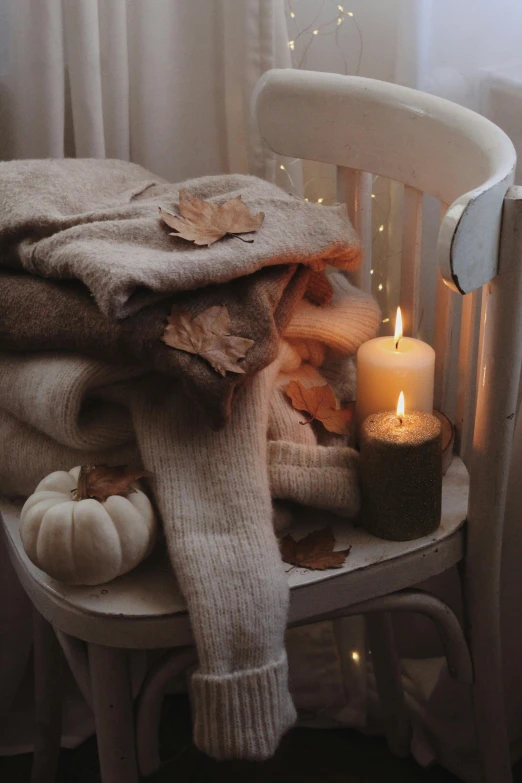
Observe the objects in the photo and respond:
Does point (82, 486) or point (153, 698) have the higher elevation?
point (82, 486)

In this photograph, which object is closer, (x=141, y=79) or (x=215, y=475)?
(x=215, y=475)

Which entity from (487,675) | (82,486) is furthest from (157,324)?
(487,675)

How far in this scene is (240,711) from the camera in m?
0.67

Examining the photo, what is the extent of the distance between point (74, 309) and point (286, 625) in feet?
1.05

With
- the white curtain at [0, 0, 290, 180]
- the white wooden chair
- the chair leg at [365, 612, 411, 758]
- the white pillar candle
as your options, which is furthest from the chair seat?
the white curtain at [0, 0, 290, 180]

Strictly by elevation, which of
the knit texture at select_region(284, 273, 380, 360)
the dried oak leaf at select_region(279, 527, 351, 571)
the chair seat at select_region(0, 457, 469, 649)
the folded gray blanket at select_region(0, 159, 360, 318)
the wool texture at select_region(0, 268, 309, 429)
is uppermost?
the folded gray blanket at select_region(0, 159, 360, 318)

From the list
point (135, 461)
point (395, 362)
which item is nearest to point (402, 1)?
point (395, 362)

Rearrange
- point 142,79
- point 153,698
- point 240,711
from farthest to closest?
1. point 142,79
2. point 153,698
3. point 240,711

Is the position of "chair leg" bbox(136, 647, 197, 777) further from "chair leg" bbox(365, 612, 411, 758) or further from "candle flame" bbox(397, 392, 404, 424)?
"chair leg" bbox(365, 612, 411, 758)

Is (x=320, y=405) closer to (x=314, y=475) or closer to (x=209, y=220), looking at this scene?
(x=314, y=475)

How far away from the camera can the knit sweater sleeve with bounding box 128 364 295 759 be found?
26.3 inches

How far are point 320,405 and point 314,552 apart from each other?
5.9 inches

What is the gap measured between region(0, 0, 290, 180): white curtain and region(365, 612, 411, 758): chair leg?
619 millimetres

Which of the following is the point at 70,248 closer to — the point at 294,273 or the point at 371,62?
the point at 294,273
